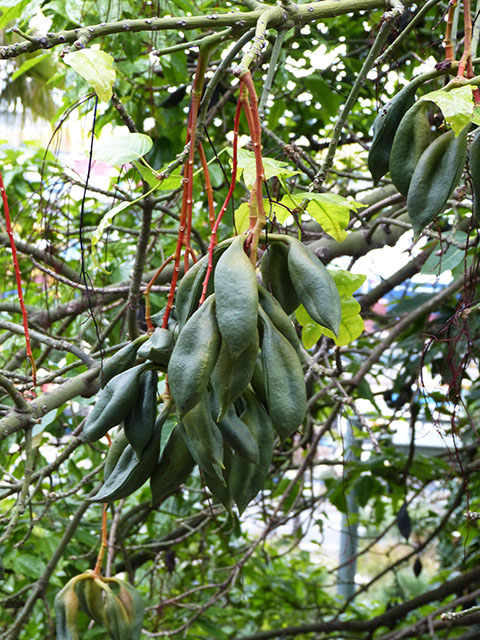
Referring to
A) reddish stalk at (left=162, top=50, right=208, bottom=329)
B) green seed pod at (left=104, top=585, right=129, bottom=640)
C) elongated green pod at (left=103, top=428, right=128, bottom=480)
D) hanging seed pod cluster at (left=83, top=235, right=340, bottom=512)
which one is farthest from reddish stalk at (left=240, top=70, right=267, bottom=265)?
green seed pod at (left=104, top=585, right=129, bottom=640)

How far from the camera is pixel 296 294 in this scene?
0.74 metres

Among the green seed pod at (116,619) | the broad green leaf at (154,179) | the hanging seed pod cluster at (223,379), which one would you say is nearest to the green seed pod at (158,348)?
the hanging seed pod cluster at (223,379)

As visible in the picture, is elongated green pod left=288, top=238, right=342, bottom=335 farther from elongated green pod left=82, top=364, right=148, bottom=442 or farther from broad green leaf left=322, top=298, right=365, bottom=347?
broad green leaf left=322, top=298, right=365, bottom=347

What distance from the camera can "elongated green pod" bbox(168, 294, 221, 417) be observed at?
62 cm

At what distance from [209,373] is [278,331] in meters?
0.07

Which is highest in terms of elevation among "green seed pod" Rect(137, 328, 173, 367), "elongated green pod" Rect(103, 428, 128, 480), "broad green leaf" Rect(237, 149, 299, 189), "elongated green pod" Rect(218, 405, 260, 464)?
"broad green leaf" Rect(237, 149, 299, 189)

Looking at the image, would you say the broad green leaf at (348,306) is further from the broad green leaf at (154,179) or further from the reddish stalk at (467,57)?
the reddish stalk at (467,57)

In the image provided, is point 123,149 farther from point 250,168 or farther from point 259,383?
point 259,383

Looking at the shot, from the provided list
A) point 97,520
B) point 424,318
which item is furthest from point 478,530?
point 97,520

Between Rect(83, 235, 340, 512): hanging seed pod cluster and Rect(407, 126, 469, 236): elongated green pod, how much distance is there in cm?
11

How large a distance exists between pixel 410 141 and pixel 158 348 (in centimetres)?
29

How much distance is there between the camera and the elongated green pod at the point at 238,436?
2.23 ft

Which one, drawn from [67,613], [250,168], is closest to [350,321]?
[250,168]

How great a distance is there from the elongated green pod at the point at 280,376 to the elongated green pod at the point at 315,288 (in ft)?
0.16
